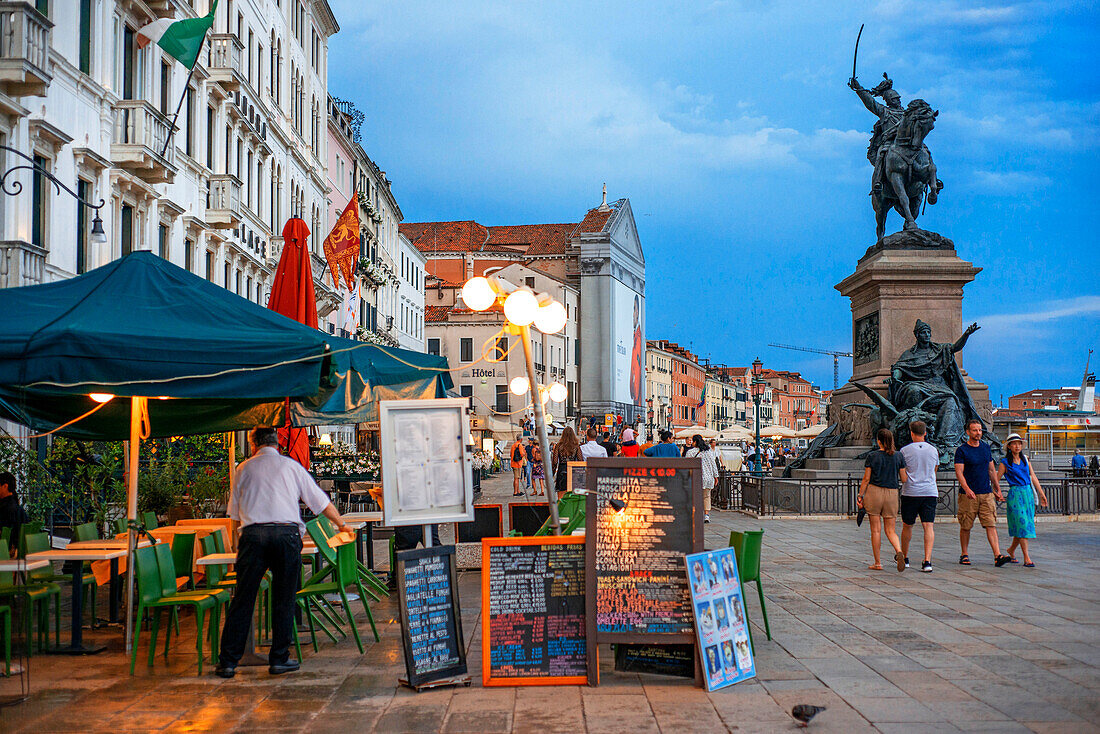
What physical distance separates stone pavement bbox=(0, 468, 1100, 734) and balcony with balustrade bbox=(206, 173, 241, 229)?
19.6 metres

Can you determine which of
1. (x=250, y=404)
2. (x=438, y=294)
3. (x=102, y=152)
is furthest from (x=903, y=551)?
(x=438, y=294)

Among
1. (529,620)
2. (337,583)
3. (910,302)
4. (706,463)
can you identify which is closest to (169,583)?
(337,583)

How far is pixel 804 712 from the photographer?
6.21 metres

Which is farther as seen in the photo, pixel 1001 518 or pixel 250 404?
pixel 1001 518

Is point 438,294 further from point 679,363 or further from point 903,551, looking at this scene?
point 903,551

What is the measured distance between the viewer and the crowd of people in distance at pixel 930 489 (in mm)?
13148

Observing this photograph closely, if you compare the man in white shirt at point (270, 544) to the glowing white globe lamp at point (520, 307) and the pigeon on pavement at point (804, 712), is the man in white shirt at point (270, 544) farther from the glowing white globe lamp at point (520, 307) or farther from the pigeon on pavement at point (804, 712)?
the pigeon on pavement at point (804, 712)

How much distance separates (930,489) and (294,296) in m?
7.90

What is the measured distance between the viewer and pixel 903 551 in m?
13.5

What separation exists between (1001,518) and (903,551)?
851cm

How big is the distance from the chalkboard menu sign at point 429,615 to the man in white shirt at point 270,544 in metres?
0.80

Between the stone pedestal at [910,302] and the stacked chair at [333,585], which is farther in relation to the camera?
the stone pedestal at [910,302]

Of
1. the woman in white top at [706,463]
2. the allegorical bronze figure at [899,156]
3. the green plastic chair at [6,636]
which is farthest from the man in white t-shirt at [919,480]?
the allegorical bronze figure at [899,156]

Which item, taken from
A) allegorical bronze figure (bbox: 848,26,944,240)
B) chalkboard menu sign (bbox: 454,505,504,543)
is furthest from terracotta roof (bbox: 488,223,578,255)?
chalkboard menu sign (bbox: 454,505,504,543)
